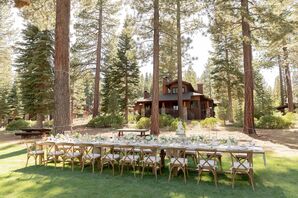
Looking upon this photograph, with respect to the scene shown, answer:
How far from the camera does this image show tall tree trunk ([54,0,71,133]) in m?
9.34

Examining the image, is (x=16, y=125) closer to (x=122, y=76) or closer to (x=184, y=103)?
(x=122, y=76)

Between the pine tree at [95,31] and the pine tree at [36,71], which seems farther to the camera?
the pine tree at [95,31]

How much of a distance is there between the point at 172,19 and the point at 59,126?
970 centimetres

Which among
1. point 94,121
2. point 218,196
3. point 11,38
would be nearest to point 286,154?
point 218,196

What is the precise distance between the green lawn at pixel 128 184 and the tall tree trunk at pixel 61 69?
2.46m

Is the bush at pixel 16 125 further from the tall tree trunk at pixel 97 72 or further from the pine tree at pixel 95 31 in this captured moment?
the pine tree at pixel 95 31

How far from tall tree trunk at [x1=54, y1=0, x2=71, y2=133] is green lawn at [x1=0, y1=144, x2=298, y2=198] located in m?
2.46

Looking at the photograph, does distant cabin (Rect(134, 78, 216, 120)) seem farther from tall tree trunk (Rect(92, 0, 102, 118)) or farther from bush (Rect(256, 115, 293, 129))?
bush (Rect(256, 115, 293, 129))

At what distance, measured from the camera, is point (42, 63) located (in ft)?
61.8

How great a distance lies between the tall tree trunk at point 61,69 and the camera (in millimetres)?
9336

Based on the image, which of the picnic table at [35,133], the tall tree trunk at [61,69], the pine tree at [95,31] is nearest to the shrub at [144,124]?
the picnic table at [35,133]

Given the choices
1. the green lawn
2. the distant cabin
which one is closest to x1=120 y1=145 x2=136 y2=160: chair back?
the green lawn

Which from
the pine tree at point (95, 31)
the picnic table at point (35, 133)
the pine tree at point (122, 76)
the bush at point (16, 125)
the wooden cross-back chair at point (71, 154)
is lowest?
the wooden cross-back chair at point (71, 154)

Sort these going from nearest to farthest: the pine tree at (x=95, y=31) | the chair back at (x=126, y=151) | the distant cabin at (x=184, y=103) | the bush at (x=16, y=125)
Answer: the chair back at (x=126, y=151) < the bush at (x=16, y=125) < the pine tree at (x=95, y=31) < the distant cabin at (x=184, y=103)
